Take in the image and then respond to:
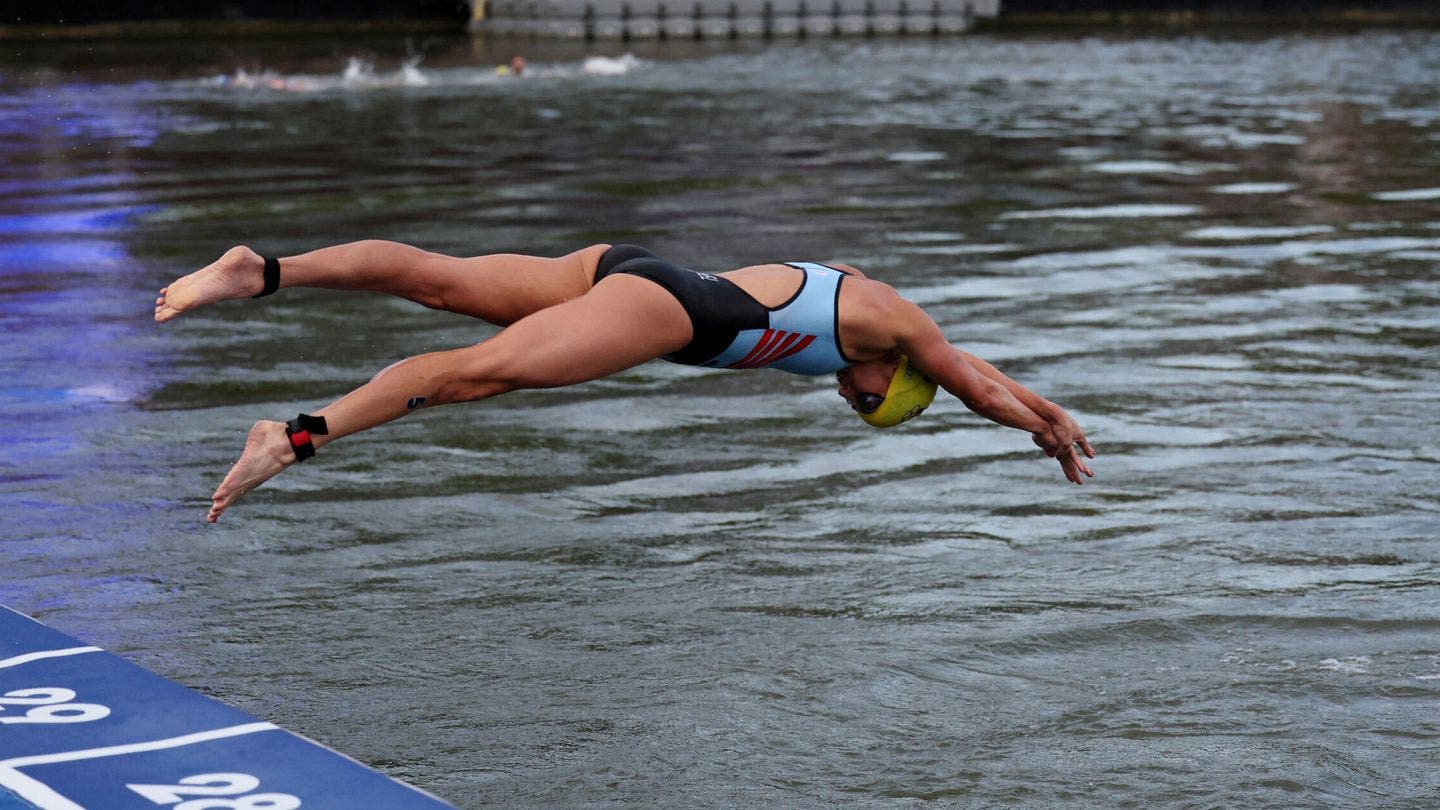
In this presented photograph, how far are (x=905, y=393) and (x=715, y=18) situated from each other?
45.5 m

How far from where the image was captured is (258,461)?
589cm

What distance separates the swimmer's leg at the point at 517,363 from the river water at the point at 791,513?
35.9 inches

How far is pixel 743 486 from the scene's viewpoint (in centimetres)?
902

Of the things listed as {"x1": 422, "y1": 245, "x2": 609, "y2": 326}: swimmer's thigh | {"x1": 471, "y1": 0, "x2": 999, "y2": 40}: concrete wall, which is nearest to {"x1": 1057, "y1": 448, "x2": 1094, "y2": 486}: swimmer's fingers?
{"x1": 422, "y1": 245, "x2": 609, "y2": 326}: swimmer's thigh

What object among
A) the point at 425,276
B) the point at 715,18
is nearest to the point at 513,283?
the point at 425,276

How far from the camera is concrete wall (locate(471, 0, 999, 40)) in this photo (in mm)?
49719

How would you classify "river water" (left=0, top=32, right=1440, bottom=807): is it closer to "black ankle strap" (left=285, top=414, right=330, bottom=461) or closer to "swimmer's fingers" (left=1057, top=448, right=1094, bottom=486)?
"swimmer's fingers" (left=1057, top=448, right=1094, bottom=486)

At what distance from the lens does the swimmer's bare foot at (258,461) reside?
589 cm

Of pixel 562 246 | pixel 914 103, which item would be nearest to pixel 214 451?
pixel 562 246

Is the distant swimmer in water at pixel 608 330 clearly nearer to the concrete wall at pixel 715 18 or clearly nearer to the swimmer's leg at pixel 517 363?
the swimmer's leg at pixel 517 363

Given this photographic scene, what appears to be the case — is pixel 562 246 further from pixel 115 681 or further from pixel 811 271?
pixel 115 681

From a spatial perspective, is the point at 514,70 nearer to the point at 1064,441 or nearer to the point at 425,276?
the point at 425,276

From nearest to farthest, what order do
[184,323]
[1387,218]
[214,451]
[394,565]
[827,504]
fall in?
[394,565], [827,504], [214,451], [184,323], [1387,218]

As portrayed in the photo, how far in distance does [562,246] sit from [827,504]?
727 centimetres
